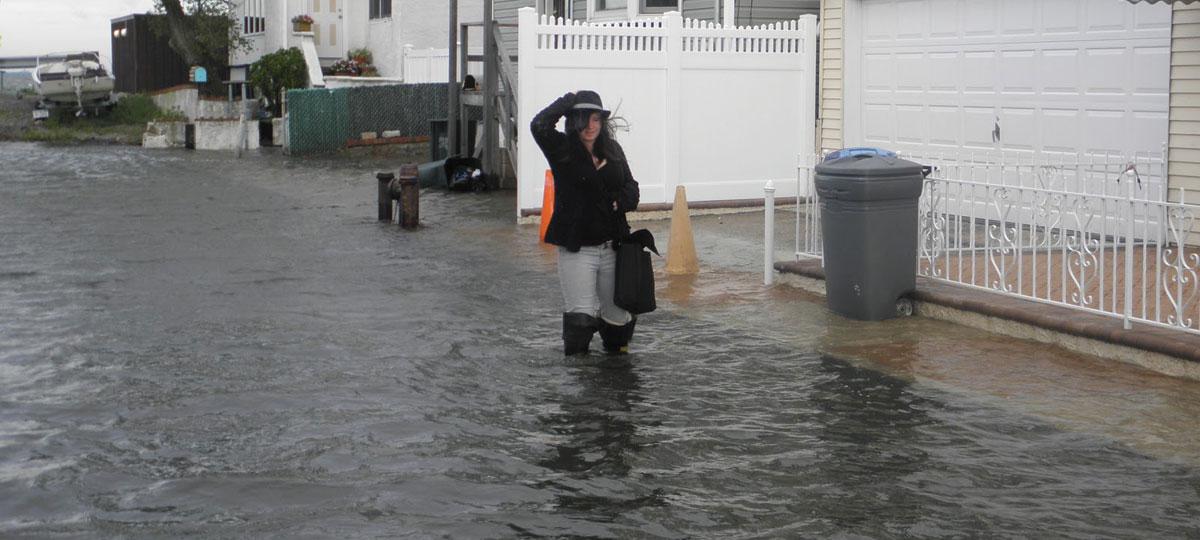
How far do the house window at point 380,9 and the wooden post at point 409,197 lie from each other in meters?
20.6

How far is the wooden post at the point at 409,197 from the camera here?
16.8m

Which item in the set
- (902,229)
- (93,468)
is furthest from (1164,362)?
(93,468)

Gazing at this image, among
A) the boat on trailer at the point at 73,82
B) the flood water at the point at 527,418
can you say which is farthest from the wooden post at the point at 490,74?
the boat on trailer at the point at 73,82

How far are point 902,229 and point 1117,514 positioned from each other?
15.0ft

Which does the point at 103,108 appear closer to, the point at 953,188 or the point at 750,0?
the point at 750,0

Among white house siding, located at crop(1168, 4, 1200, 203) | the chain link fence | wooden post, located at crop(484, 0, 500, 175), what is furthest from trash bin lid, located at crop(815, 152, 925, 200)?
the chain link fence

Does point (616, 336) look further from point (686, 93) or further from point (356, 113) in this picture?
point (356, 113)

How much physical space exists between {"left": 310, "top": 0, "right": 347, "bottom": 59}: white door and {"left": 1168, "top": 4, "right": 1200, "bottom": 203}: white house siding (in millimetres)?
28325

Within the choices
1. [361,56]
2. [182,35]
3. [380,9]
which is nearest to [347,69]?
[361,56]

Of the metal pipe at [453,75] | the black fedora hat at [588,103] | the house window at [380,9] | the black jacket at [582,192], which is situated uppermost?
the house window at [380,9]

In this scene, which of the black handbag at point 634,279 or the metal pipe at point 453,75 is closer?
the black handbag at point 634,279

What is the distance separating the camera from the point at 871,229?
10.5 m

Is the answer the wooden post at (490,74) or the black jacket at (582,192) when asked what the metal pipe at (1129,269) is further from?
the wooden post at (490,74)

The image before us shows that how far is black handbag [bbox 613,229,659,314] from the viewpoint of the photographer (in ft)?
29.9
